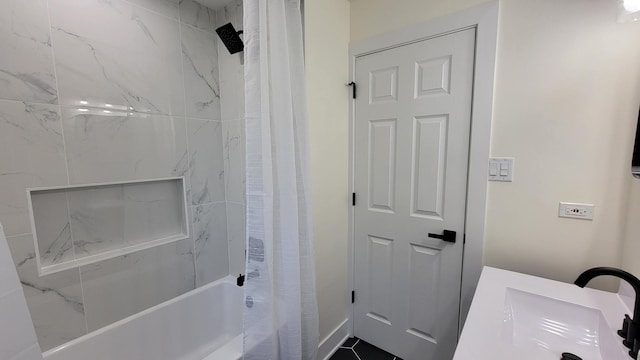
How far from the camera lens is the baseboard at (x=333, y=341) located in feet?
5.73

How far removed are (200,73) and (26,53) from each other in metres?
0.83

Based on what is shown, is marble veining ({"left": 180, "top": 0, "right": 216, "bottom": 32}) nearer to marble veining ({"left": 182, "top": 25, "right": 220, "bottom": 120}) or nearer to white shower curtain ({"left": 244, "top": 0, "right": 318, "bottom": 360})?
marble veining ({"left": 182, "top": 25, "right": 220, "bottom": 120})

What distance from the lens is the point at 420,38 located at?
58.8 inches

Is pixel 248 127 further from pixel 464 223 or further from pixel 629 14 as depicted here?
pixel 629 14

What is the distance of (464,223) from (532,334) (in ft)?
1.94

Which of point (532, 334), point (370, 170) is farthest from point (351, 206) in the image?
point (532, 334)

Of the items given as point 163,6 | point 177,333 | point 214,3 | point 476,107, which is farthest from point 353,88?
point 177,333

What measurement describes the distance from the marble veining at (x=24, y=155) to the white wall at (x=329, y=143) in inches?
51.7

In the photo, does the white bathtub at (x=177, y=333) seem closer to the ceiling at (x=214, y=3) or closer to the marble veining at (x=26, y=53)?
the marble veining at (x=26, y=53)

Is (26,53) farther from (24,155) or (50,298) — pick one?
(50,298)

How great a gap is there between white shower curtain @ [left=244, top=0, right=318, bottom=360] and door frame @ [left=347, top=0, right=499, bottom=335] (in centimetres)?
77

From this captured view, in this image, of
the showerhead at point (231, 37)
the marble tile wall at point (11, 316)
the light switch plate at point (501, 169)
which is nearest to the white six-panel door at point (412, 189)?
the light switch plate at point (501, 169)

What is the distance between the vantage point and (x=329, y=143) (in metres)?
1.68

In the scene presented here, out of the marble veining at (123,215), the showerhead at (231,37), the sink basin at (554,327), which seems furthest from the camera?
the showerhead at (231,37)
